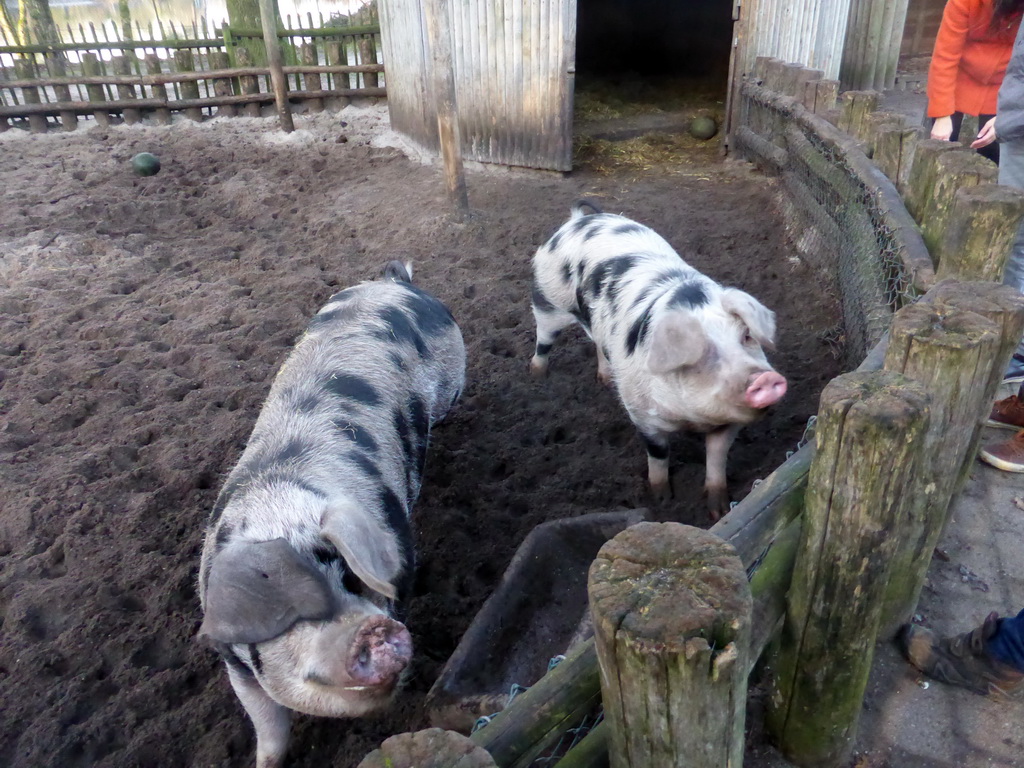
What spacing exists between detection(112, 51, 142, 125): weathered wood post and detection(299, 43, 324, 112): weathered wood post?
2.12 m

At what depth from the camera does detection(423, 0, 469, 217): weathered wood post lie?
602cm

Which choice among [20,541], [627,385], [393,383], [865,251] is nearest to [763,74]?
[865,251]

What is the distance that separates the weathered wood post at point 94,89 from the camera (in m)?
9.62

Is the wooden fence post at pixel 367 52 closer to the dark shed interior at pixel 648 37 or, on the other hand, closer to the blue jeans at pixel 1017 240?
the dark shed interior at pixel 648 37

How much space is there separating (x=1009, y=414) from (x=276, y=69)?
8539 mm

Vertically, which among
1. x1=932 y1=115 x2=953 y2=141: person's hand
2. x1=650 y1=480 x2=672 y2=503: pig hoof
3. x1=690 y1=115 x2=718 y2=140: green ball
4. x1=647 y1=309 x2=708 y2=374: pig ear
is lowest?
x1=650 y1=480 x2=672 y2=503: pig hoof

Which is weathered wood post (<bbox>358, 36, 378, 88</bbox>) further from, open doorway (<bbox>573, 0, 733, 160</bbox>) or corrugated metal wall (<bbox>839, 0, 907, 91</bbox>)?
corrugated metal wall (<bbox>839, 0, 907, 91</bbox>)

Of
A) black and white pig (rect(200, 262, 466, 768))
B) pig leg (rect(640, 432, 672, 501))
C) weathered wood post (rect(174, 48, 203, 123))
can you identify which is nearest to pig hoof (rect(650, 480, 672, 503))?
pig leg (rect(640, 432, 672, 501))

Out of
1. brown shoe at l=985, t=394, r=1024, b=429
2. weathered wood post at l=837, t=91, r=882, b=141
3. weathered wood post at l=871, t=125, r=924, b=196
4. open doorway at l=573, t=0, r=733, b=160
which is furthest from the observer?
open doorway at l=573, t=0, r=733, b=160

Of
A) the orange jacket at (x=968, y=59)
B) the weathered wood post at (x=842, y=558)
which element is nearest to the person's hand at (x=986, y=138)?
the orange jacket at (x=968, y=59)

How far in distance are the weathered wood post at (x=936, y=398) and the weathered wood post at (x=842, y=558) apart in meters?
0.12

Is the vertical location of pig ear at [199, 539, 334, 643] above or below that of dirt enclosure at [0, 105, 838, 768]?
above

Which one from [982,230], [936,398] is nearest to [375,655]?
[936,398]

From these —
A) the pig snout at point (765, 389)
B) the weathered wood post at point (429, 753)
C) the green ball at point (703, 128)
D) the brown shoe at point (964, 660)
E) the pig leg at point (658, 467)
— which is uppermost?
the weathered wood post at point (429, 753)
